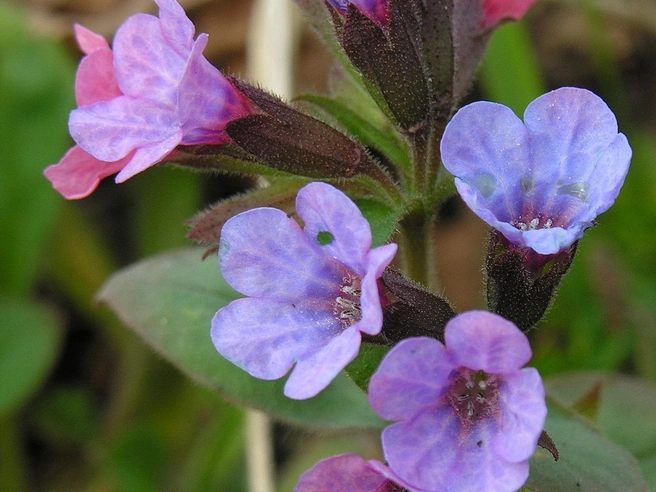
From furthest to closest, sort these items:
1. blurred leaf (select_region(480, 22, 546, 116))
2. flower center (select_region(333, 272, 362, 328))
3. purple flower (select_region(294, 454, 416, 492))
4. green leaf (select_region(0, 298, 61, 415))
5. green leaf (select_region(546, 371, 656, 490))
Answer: blurred leaf (select_region(480, 22, 546, 116)) < green leaf (select_region(0, 298, 61, 415)) < green leaf (select_region(546, 371, 656, 490)) < flower center (select_region(333, 272, 362, 328)) < purple flower (select_region(294, 454, 416, 492))

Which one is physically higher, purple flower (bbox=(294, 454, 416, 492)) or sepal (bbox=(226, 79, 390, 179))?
sepal (bbox=(226, 79, 390, 179))

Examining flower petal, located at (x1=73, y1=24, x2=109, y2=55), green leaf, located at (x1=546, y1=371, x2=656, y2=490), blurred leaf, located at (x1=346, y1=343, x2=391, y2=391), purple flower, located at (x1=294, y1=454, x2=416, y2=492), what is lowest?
green leaf, located at (x1=546, y1=371, x2=656, y2=490)

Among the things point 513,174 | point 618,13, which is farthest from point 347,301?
point 618,13

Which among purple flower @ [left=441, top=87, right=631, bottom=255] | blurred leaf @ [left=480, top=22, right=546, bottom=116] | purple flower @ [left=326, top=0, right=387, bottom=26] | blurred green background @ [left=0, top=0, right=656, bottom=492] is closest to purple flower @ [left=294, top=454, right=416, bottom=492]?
purple flower @ [left=441, top=87, right=631, bottom=255]

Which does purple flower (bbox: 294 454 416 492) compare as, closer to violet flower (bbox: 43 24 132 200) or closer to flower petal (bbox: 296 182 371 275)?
flower petal (bbox: 296 182 371 275)

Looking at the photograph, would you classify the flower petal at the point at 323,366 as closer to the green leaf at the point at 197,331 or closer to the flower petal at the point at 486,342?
the flower petal at the point at 486,342

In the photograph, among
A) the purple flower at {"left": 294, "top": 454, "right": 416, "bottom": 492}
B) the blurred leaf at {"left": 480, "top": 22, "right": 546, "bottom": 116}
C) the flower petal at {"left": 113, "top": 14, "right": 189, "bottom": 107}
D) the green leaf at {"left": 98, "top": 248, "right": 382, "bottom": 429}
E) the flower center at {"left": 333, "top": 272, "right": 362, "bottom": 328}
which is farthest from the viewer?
the blurred leaf at {"left": 480, "top": 22, "right": 546, "bottom": 116}

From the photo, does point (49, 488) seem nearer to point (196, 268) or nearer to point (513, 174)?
point (196, 268)

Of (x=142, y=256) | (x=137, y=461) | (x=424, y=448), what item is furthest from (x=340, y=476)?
(x=142, y=256)
